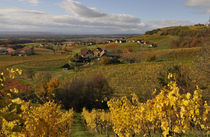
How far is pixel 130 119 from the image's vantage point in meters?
8.64

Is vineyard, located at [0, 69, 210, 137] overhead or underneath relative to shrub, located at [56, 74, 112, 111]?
overhead

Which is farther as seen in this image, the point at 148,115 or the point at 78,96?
the point at 78,96

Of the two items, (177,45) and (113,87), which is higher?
(177,45)

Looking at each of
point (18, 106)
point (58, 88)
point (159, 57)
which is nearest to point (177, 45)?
point (159, 57)

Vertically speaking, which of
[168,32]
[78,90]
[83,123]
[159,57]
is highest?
[168,32]

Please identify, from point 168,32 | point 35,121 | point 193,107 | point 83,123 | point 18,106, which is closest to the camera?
point 18,106

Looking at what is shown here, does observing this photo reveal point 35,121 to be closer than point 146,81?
Yes

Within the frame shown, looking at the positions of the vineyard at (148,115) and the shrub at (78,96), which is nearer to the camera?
the vineyard at (148,115)

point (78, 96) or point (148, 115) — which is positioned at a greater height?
point (148, 115)

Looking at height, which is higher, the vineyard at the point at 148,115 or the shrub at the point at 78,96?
the vineyard at the point at 148,115

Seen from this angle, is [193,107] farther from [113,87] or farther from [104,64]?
[104,64]

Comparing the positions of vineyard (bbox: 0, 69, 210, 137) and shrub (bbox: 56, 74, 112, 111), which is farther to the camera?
shrub (bbox: 56, 74, 112, 111)

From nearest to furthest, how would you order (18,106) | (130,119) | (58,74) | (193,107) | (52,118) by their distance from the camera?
(18,106) → (193,107) → (52,118) → (130,119) → (58,74)

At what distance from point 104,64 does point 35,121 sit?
6427cm
